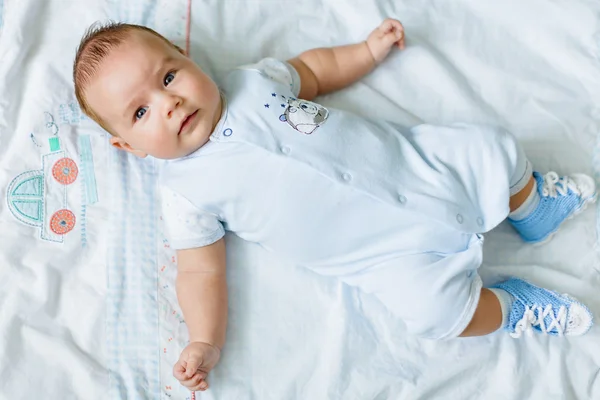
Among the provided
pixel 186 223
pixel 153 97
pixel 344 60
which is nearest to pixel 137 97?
pixel 153 97

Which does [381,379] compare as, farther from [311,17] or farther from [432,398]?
[311,17]

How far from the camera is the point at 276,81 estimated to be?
1340 mm

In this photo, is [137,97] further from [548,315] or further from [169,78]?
[548,315]

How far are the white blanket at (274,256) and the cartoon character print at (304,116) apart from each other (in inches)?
7.2

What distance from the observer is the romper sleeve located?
1266 mm

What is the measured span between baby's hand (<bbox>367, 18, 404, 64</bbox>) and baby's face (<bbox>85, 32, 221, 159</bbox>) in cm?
40

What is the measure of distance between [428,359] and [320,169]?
438mm

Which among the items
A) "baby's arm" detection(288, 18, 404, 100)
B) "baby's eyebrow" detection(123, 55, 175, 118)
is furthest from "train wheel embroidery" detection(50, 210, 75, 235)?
"baby's arm" detection(288, 18, 404, 100)

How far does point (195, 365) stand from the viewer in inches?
47.0

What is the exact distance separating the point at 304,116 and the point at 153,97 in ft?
0.94

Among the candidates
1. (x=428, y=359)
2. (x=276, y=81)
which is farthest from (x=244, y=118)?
(x=428, y=359)

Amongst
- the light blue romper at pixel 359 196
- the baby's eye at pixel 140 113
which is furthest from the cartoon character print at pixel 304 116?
the baby's eye at pixel 140 113

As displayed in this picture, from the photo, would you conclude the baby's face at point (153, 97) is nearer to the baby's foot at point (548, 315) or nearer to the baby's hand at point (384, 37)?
the baby's hand at point (384, 37)

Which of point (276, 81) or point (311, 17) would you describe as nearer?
point (276, 81)
